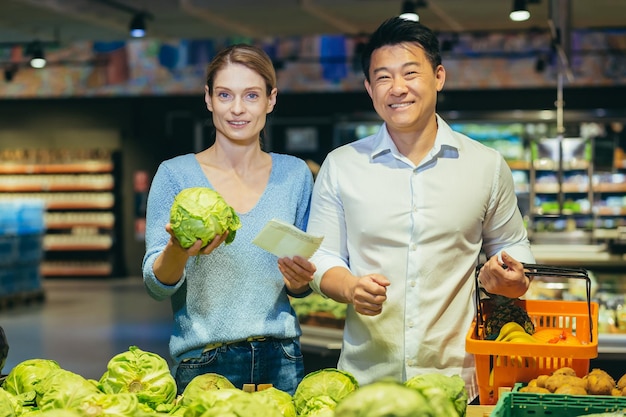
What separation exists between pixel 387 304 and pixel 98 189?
15.9 metres

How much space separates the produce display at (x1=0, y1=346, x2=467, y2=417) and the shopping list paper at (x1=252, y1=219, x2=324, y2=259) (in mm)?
396

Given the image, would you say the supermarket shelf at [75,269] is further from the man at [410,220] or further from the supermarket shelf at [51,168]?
the man at [410,220]

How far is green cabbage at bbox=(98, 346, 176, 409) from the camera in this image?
6.81ft

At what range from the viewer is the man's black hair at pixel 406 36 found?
2.78 m

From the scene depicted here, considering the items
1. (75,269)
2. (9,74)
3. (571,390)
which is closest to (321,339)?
(571,390)

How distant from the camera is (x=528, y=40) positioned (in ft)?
50.1

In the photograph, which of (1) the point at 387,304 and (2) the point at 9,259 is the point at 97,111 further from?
(1) the point at 387,304

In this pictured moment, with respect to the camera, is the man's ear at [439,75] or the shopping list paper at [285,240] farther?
the man's ear at [439,75]

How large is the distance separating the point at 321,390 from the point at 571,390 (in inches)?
24.5

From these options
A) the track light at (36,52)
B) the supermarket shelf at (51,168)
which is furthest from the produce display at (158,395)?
the supermarket shelf at (51,168)

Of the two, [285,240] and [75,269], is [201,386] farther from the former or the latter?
[75,269]

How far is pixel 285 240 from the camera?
2430mm

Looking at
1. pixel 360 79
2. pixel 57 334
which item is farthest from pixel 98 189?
pixel 57 334

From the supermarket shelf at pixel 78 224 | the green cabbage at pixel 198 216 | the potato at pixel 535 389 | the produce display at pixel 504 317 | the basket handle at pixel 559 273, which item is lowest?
the potato at pixel 535 389
